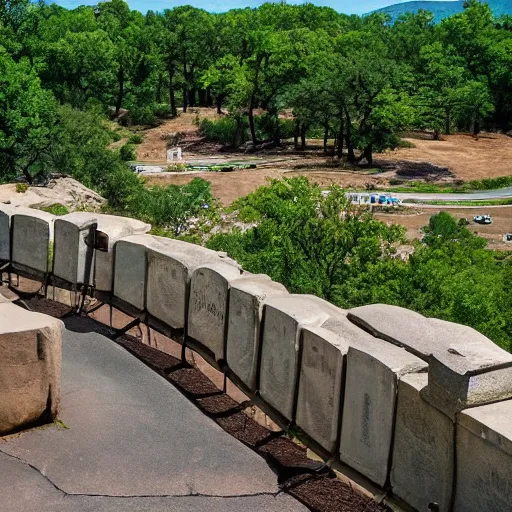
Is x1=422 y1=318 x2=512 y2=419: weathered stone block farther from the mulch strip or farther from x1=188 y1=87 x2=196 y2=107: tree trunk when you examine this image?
x1=188 y1=87 x2=196 y2=107: tree trunk

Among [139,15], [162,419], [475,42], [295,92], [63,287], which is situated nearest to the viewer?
[162,419]

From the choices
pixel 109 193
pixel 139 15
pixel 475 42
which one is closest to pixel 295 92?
pixel 475 42

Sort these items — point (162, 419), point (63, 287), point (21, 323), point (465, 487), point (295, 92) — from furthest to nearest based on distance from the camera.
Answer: point (295, 92), point (63, 287), point (162, 419), point (21, 323), point (465, 487)

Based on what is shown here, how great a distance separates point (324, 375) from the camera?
9.77 metres

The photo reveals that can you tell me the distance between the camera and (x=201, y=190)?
48.1 metres

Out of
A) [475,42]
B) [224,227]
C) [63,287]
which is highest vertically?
[475,42]

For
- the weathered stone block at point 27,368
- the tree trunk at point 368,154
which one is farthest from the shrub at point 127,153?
the weathered stone block at point 27,368

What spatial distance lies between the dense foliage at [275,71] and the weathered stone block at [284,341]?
54689 millimetres

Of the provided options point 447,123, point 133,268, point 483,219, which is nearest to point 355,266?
point 133,268

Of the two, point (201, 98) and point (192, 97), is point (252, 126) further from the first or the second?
point (201, 98)

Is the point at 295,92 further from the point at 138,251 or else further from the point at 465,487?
the point at 465,487

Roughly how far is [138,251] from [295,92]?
241 ft

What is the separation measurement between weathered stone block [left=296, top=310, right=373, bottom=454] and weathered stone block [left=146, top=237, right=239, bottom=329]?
3136 millimetres

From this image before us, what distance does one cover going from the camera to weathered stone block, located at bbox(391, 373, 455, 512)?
321 inches
